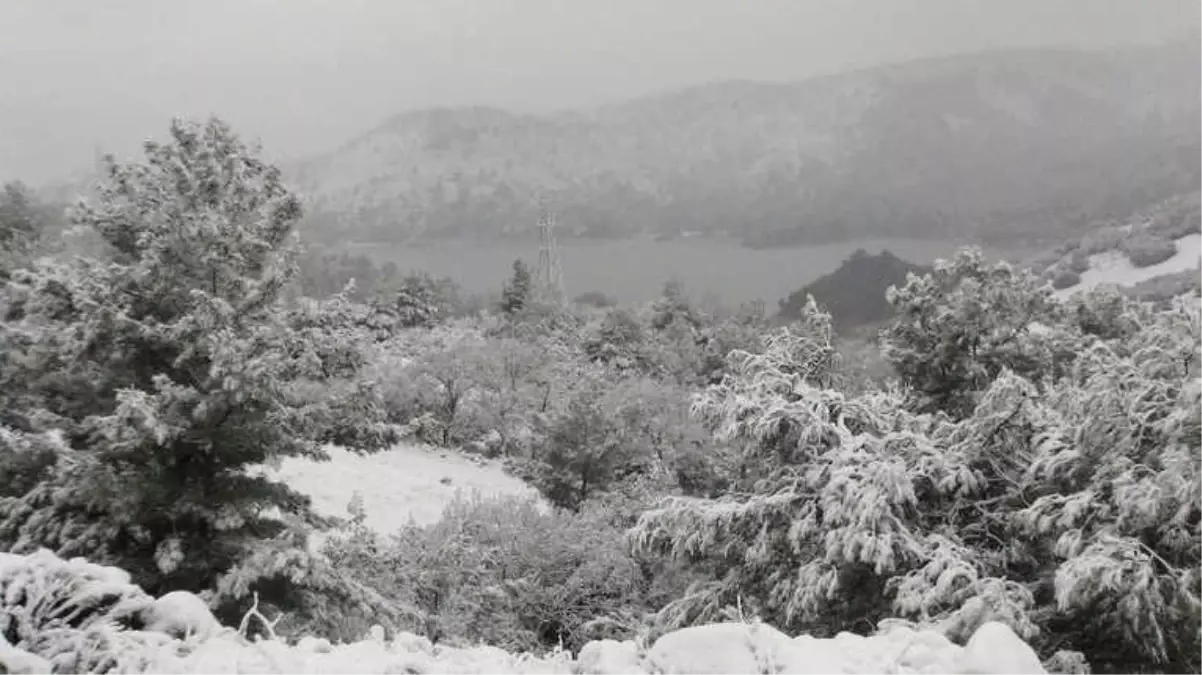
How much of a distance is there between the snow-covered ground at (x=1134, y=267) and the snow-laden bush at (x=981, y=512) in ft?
204

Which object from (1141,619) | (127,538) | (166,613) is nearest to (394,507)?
(127,538)

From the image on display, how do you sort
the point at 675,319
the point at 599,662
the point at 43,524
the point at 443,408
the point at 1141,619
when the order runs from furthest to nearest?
the point at 675,319, the point at 443,408, the point at 43,524, the point at 1141,619, the point at 599,662

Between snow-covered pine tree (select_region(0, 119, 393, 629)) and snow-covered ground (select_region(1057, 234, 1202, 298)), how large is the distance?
66.5 m

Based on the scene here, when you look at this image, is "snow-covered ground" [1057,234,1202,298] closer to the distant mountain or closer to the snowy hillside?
the distant mountain

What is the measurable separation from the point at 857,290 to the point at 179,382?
78585mm

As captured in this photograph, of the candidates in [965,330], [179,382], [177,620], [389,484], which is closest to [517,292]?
[389,484]

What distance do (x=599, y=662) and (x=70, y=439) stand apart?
6.00 m

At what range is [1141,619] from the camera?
17.5 ft

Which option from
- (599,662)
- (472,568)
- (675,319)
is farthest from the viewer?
(675,319)

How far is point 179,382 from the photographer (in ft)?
23.7

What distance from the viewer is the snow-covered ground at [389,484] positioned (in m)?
17.8

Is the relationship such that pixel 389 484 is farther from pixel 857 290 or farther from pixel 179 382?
pixel 857 290

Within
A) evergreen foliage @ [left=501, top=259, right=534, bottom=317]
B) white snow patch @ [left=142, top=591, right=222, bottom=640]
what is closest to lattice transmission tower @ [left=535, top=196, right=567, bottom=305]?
evergreen foliage @ [left=501, top=259, right=534, bottom=317]

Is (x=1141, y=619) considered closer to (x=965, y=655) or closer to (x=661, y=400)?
(x=965, y=655)
